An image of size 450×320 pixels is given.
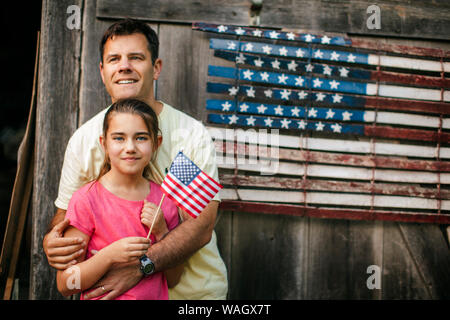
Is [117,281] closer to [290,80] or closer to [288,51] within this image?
[290,80]

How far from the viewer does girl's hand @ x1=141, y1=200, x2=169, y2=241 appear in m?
1.82

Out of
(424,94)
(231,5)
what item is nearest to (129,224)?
(231,5)

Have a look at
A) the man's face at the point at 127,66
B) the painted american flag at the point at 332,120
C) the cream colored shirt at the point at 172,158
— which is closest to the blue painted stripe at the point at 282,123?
the painted american flag at the point at 332,120

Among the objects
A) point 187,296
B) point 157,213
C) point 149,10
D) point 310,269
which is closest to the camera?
point 157,213

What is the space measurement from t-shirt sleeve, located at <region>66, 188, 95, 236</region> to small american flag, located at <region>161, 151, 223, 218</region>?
0.40 metres

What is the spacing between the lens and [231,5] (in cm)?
282

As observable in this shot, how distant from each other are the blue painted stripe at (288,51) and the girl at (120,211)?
110 centimetres

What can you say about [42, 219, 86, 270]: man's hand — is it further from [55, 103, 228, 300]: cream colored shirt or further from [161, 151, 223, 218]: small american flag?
[161, 151, 223, 218]: small american flag

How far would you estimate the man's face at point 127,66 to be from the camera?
83.5 inches

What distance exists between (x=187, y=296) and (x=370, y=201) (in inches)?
64.7

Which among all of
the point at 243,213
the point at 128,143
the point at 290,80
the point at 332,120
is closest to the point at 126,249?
the point at 128,143

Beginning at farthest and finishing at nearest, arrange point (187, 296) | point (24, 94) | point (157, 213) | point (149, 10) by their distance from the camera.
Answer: point (24, 94)
point (149, 10)
point (187, 296)
point (157, 213)

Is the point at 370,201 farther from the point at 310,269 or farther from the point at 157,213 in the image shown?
the point at 157,213

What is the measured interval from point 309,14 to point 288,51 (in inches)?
15.7
